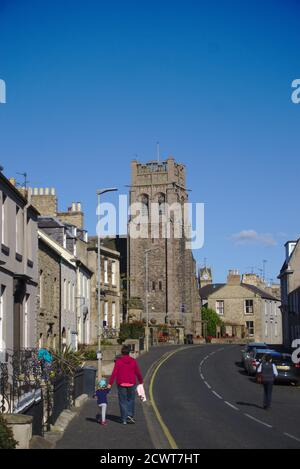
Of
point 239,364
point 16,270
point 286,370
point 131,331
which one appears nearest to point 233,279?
point 131,331

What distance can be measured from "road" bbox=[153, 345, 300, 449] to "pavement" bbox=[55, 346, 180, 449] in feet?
1.70

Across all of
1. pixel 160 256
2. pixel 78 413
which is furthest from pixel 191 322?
pixel 78 413

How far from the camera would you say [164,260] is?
10606 cm

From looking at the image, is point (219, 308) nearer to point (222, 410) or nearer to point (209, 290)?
point (209, 290)

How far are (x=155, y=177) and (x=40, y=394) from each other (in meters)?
93.5

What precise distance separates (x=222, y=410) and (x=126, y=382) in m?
6.38

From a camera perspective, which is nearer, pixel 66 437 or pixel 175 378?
pixel 66 437

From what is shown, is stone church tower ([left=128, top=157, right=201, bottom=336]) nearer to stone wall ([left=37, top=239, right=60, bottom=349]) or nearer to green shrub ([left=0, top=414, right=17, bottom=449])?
stone wall ([left=37, top=239, right=60, bottom=349])

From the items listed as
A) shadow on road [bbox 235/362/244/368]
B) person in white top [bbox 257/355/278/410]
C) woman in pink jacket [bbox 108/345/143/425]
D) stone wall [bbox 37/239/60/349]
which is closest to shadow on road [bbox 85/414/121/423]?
woman in pink jacket [bbox 108/345/143/425]

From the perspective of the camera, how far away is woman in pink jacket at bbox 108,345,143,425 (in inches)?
745

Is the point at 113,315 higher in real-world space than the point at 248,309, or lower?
lower

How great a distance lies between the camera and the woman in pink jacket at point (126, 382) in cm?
1892
